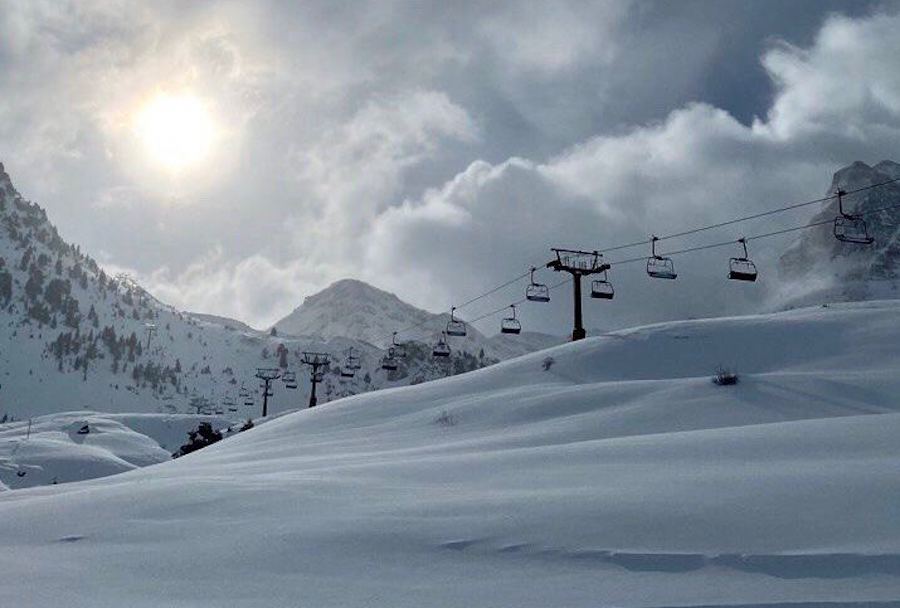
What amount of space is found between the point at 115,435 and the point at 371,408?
84.9 meters

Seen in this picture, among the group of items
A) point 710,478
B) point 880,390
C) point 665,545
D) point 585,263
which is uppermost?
point 585,263

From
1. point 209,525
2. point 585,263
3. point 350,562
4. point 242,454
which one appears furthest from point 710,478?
point 585,263

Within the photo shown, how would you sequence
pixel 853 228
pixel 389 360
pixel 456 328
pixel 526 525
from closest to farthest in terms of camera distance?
1. pixel 526 525
2. pixel 853 228
3. pixel 456 328
4. pixel 389 360

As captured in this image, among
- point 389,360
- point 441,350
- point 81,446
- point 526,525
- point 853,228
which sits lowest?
point 81,446

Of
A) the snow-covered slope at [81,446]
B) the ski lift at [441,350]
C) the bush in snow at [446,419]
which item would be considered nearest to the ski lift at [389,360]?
the ski lift at [441,350]

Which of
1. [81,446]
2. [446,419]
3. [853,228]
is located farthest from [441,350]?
[81,446]

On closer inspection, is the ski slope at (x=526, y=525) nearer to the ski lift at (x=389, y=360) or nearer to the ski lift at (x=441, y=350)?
the ski lift at (x=441, y=350)

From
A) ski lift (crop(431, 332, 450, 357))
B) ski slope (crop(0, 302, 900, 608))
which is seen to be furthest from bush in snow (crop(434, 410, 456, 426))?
ski lift (crop(431, 332, 450, 357))

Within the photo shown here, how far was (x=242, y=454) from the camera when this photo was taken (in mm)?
18375

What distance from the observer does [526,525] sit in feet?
22.2

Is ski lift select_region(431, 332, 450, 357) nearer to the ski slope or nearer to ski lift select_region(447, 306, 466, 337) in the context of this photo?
ski lift select_region(447, 306, 466, 337)

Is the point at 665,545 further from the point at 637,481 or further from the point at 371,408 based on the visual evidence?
the point at 371,408

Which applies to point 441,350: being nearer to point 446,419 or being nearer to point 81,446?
point 446,419

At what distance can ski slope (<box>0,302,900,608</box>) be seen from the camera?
17.9 feet
